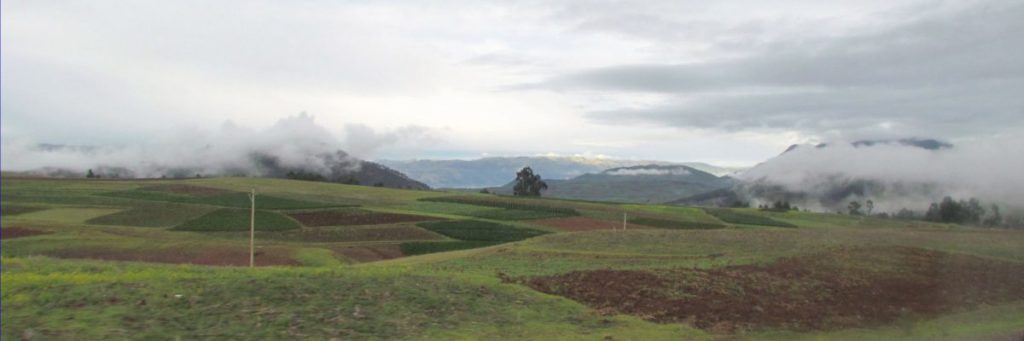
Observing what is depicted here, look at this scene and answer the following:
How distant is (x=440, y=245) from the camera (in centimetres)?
5709

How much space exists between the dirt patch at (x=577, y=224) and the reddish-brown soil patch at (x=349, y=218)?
42.3ft

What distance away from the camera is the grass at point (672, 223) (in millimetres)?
80875

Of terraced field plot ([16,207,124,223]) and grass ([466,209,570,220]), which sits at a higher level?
terraced field plot ([16,207,124,223])

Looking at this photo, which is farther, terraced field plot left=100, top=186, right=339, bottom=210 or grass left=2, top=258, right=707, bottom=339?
terraced field plot left=100, top=186, right=339, bottom=210

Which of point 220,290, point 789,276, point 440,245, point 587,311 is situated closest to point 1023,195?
point 440,245

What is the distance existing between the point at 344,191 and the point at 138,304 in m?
92.2

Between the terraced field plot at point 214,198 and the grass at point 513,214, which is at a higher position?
the terraced field plot at point 214,198

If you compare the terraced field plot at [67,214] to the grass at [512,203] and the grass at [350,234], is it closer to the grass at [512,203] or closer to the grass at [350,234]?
the grass at [350,234]

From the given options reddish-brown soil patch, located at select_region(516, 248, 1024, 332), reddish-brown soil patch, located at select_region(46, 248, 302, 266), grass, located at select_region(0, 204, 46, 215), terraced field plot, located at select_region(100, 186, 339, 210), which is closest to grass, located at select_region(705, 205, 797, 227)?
terraced field plot, located at select_region(100, 186, 339, 210)

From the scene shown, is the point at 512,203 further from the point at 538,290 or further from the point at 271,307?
the point at 271,307

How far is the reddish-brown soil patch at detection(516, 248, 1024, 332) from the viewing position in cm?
1977

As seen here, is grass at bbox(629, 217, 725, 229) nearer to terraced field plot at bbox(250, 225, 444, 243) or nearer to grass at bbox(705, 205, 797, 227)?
grass at bbox(705, 205, 797, 227)

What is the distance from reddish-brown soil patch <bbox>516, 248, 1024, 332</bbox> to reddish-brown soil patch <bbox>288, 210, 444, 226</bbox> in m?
46.9

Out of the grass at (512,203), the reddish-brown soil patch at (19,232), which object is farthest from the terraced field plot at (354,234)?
the grass at (512,203)
